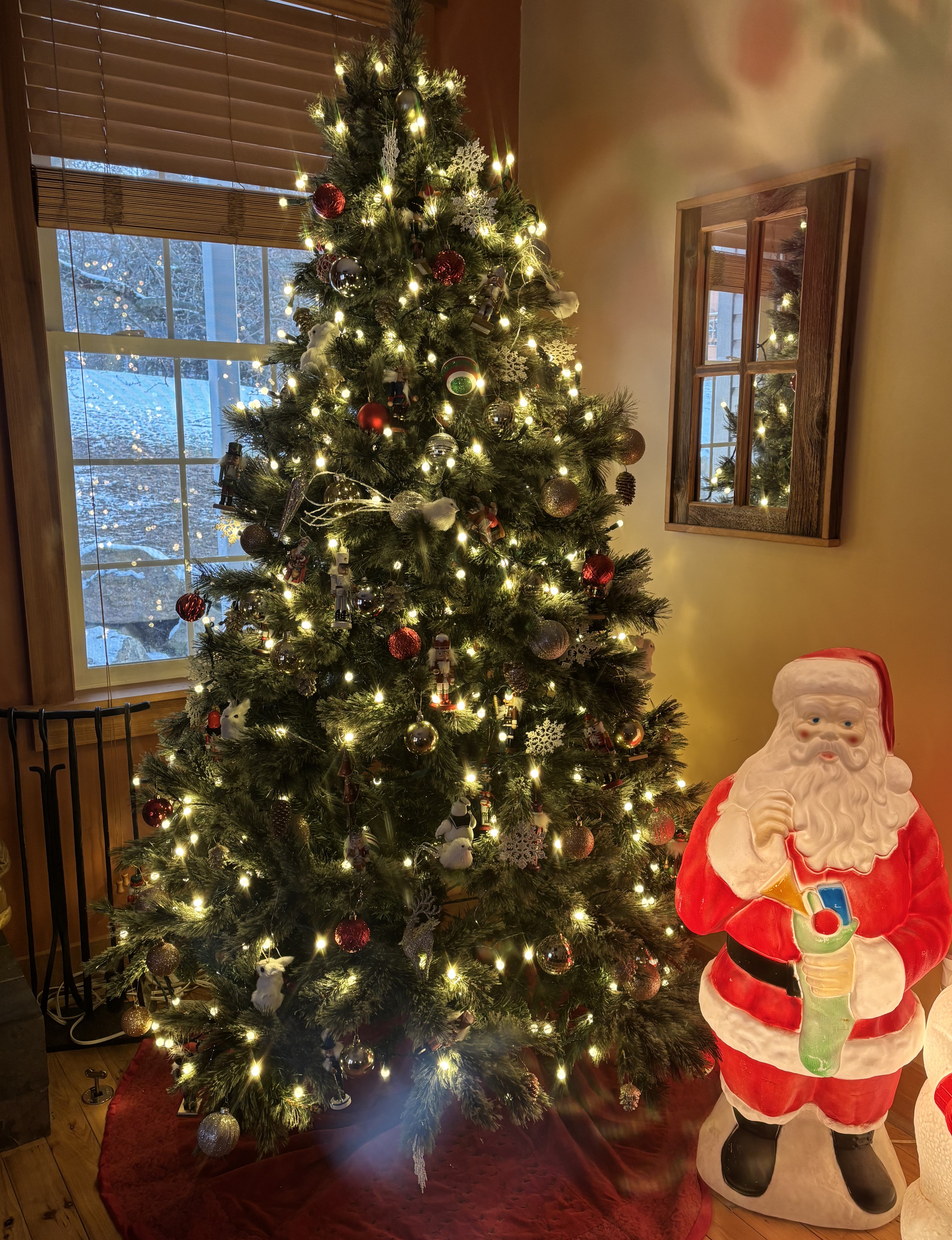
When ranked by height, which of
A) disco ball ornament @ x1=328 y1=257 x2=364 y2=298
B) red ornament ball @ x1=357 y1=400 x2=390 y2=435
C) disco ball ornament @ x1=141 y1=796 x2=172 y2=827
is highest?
disco ball ornament @ x1=328 y1=257 x2=364 y2=298

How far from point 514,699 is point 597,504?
0.45 meters

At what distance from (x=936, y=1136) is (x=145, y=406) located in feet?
8.71

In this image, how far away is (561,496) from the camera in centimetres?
177

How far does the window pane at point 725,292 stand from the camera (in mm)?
2428

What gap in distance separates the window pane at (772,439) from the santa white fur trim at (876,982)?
1123mm

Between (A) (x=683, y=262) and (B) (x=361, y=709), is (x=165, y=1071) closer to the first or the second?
(B) (x=361, y=709)

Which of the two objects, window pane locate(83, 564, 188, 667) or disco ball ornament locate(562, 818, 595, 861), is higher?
window pane locate(83, 564, 188, 667)

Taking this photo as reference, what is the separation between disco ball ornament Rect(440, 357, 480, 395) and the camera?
1768 millimetres

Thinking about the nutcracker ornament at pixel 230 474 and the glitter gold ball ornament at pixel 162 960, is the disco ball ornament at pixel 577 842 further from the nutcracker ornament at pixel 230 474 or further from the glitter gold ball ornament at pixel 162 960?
the nutcracker ornament at pixel 230 474

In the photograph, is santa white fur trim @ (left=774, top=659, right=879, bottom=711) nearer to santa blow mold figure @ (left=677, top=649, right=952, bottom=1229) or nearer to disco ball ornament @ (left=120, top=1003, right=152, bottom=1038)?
santa blow mold figure @ (left=677, top=649, right=952, bottom=1229)

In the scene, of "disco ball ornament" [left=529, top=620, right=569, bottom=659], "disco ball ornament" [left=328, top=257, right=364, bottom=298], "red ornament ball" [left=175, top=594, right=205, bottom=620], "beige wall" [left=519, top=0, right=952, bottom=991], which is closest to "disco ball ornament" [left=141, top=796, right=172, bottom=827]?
"red ornament ball" [left=175, top=594, right=205, bottom=620]

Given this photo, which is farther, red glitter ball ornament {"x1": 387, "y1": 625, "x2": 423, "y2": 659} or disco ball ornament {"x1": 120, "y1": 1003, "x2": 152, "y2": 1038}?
disco ball ornament {"x1": 120, "y1": 1003, "x2": 152, "y2": 1038}

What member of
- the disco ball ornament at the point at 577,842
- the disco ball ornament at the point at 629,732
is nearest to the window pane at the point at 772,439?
the disco ball ornament at the point at 629,732

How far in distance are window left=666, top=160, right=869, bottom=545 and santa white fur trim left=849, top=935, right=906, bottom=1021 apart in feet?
3.20
